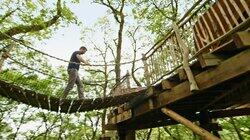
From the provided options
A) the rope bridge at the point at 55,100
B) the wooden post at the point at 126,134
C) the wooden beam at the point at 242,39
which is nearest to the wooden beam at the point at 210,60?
the wooden beam at the point at 242,39

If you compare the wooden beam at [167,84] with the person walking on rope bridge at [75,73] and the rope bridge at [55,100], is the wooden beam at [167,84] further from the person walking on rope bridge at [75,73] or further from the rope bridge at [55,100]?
the person walking on rope bridge at [75,73]

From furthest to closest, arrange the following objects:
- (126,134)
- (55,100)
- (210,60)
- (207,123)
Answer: (126,134)
(207,123)
(55,100)
(210,60)

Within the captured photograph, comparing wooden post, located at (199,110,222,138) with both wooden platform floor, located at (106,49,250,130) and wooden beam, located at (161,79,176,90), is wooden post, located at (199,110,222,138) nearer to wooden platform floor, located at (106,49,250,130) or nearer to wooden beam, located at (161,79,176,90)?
wooden platform floor, located at (106,49,250,130)

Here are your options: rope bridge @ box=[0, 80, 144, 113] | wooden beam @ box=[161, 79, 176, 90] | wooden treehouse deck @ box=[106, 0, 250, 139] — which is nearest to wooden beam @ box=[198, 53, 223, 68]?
wooden treehouse deck @ box=[106, 0, 250, 139]

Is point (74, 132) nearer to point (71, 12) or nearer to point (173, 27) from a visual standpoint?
point (71, 12)

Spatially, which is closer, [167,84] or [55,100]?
[167,84]

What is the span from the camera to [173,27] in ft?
21.0

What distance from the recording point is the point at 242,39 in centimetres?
409

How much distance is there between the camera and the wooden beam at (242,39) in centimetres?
407

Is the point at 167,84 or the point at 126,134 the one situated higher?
the point at 167,84

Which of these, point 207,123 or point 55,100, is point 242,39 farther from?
point 207,123

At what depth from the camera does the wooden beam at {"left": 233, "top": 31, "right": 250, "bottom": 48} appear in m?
4.07

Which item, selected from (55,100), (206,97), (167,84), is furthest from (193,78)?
(55,100)

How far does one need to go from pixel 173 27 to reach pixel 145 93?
7.11ft
